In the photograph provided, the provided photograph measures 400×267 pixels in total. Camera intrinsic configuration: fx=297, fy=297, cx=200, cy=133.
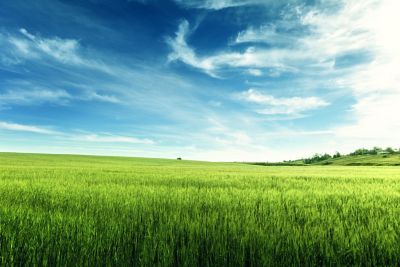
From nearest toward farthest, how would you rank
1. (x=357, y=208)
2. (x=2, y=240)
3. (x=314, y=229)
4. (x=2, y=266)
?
(x=2, y=266), (x=2, y=240), (x=314, y=229), (x=357, y=208)

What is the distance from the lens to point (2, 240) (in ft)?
9.75

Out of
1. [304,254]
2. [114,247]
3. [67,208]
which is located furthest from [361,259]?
[67,208]

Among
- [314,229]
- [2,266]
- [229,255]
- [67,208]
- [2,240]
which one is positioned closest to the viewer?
[2,266]

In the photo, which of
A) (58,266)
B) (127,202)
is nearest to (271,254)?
(58,266)

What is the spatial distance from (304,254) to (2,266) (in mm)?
2575

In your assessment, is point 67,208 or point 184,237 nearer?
point 184,237

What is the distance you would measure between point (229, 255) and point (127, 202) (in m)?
2.92

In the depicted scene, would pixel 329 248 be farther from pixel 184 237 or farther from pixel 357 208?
pixel 357 208

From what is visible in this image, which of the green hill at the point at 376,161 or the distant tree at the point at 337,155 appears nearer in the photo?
the green hill at the point at 376,161

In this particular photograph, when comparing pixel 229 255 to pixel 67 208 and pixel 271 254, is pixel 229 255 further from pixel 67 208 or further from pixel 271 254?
pixel 67 208

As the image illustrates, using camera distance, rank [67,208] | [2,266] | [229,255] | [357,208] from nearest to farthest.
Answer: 1. [2,266]
2. [229,255]
3. [67,208]
4. [357,208]

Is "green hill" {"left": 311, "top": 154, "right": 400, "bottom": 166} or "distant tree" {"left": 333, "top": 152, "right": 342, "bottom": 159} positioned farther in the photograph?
"distant tree" {"left": 333, "top": 152, "right": 342, "bottom": 159}

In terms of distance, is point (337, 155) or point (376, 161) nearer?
point (376, 161)

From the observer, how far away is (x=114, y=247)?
2.76m
